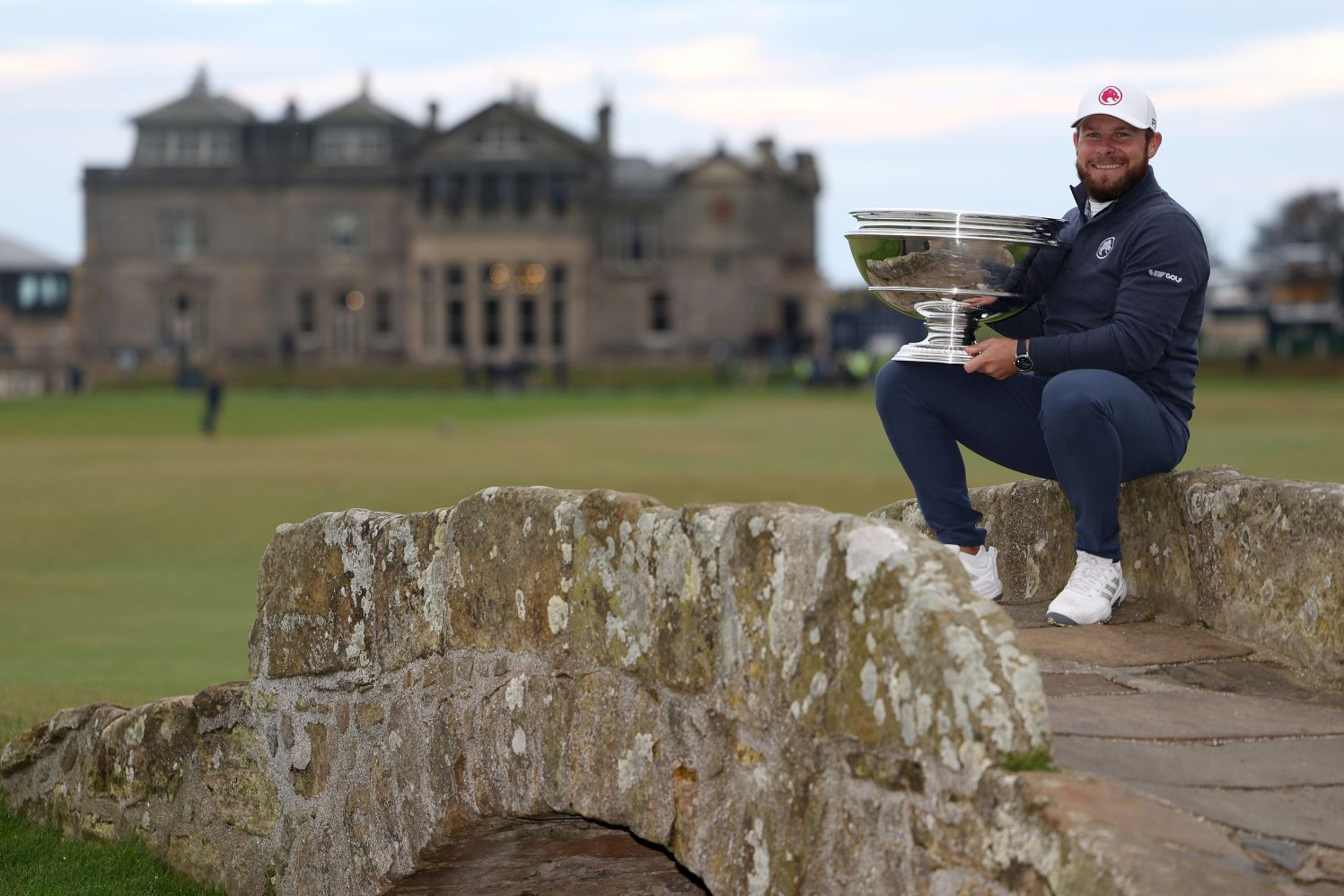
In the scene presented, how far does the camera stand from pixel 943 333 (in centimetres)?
608

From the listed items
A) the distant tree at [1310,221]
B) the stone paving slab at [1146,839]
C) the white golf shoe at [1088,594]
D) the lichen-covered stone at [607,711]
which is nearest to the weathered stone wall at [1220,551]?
the lichen-covered stone at [607,711]

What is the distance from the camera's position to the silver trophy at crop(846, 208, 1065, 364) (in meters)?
5.86

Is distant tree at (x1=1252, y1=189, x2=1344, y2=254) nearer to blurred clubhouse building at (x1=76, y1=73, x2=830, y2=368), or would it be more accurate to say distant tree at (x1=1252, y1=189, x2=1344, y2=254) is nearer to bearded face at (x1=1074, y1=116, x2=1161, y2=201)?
blurred clubhouse building at (x1=76, y1=73, x2=830, y2=368)

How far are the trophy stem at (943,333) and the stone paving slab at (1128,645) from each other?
103 centimetres

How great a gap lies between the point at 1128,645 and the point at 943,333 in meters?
1.33

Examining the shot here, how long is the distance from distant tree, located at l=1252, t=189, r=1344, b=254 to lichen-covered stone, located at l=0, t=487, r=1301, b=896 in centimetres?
12104

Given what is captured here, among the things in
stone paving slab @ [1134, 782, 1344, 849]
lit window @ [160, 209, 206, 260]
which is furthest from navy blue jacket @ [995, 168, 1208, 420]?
lit window @ [160, 209, 206, 260]

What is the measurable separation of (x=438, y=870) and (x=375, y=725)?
0.55 metres

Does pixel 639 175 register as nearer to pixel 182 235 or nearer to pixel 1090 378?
pixel 182 235

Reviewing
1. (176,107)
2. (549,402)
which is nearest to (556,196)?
(176,107)

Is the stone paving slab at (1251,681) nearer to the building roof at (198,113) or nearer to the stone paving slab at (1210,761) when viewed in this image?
the stone paving slab at (1210,761)

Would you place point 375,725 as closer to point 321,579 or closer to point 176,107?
point 321,579

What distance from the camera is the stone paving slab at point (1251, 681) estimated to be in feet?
16.1

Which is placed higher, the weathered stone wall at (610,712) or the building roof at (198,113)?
the building roof at (198,113)
